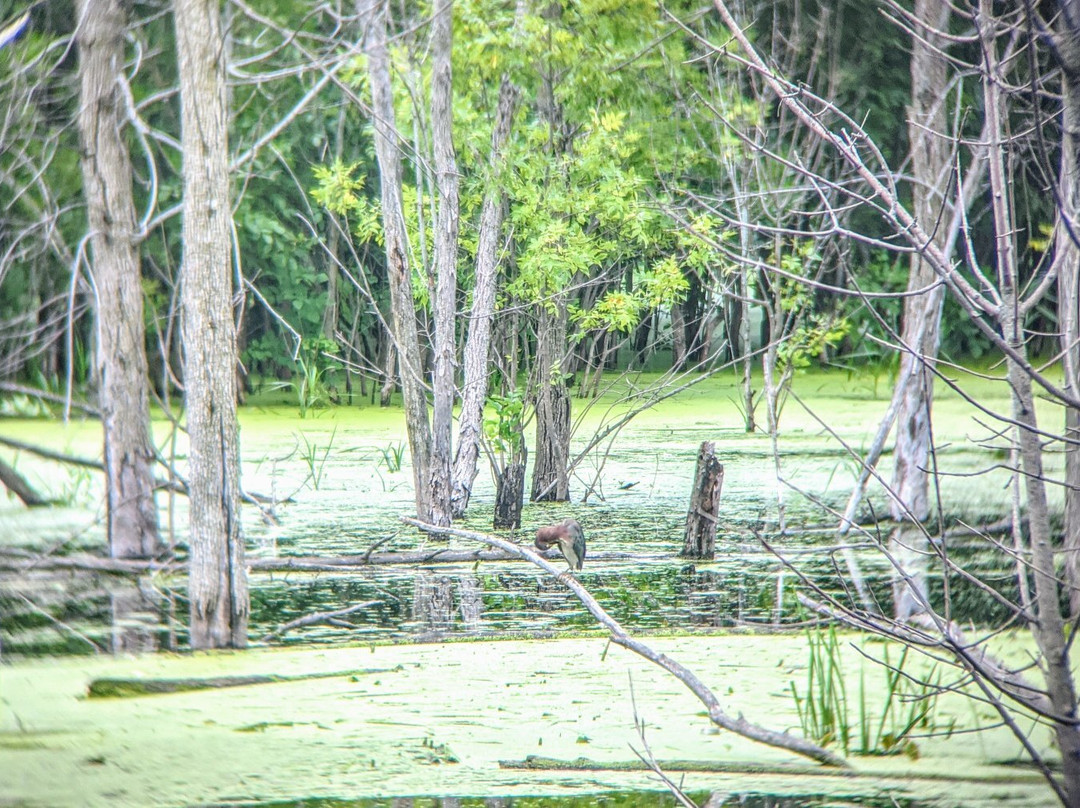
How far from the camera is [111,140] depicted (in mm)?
6023

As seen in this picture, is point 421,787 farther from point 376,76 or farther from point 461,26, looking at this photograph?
point 461,26

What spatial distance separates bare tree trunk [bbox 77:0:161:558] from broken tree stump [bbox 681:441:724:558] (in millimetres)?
2731

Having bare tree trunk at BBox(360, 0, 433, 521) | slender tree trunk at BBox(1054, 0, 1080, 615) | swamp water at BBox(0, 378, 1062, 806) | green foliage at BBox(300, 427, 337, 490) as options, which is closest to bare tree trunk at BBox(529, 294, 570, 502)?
swamp water at BBox(0, 378, 1062, 806)

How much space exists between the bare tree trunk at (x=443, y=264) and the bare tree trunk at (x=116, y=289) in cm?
160

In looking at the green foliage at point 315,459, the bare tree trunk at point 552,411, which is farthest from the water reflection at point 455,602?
the green foliage at point 315,459

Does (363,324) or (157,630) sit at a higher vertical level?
(363,324)

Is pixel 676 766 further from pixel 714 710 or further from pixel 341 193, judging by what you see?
pixel 341 193

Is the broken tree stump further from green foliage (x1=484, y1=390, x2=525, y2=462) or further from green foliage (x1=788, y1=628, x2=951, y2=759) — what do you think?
green foliage (x1=788, y1=628, x2=951, y2=759)

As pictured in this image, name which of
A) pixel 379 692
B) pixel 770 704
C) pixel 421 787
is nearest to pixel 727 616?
pixel 770 704

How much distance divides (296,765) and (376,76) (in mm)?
4565

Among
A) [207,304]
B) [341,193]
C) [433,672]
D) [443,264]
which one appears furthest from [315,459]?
[433,672]

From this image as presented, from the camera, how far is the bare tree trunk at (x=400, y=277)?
272 inches

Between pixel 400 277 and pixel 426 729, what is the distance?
158 inches

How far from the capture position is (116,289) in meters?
6.10
